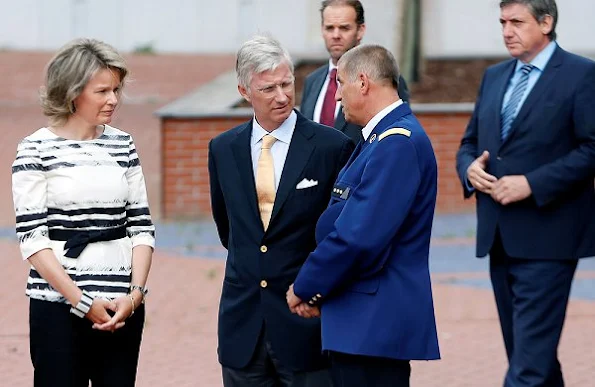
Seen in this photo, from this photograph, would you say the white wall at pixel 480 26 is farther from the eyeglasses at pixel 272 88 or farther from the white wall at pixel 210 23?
the eyeglasses at pixel 272 88

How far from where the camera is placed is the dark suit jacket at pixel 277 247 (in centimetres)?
482

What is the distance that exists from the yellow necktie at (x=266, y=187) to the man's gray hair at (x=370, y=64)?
0.53 m

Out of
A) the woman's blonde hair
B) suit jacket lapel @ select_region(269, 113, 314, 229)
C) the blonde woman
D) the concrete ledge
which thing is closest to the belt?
the blonde woman

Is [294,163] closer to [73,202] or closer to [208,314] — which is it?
[73,202]

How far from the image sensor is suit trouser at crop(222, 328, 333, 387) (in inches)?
190

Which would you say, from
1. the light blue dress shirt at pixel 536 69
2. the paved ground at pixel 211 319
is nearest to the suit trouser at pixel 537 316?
the light blue dress shirt at pixel 536 69

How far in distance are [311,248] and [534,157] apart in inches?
62.3

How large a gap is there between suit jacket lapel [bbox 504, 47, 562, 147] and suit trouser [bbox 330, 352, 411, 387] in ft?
5.78

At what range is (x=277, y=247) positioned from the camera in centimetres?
486

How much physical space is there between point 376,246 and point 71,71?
1.24 m

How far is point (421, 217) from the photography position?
4.59 m

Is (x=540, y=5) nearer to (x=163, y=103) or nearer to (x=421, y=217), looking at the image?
(x=421, y=217)

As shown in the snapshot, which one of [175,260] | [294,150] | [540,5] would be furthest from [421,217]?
[175,260]

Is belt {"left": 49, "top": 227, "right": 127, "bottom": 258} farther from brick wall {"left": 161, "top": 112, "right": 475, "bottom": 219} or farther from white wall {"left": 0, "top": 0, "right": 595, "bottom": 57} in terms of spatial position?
white wall {"left": 0, "top": 0, "right": 595, "bottom": 57}
